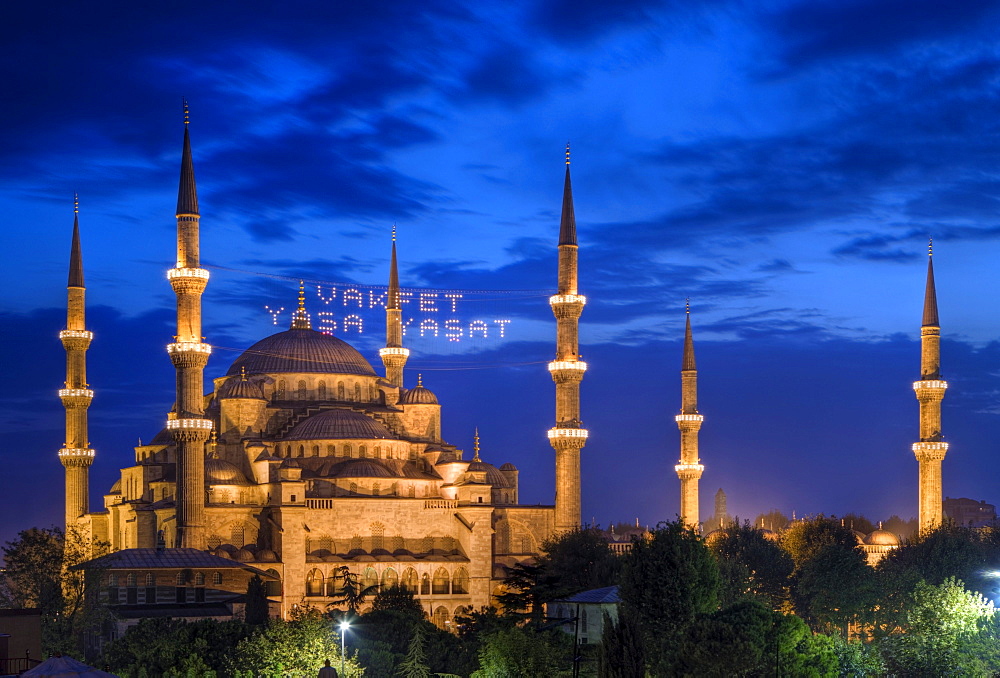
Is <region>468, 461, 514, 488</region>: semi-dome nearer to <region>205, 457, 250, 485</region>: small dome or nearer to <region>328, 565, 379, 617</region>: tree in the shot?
<region>328, 565, 379, 617</region>: tree

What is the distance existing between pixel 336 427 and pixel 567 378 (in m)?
9.05

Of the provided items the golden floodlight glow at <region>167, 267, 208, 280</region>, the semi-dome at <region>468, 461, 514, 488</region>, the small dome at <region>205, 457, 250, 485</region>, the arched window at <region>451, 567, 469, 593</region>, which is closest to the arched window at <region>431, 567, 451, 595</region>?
the arched window at <region>451, 567, 469, 593</region>

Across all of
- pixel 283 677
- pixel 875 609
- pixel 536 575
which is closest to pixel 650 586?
pixel 536 575

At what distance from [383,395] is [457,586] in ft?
39.0

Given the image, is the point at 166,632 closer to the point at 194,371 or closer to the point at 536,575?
the point at 536,575

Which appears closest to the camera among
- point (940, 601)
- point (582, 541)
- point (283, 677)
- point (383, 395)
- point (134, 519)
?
point (283, 677)

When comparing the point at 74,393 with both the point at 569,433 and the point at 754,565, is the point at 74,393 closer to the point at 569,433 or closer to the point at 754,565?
the point at 569,433

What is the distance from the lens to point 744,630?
32938 mm

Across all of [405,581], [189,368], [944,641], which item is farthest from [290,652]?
[189,368]

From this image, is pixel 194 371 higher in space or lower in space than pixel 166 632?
higher

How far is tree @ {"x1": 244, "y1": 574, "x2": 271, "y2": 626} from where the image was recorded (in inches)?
1672

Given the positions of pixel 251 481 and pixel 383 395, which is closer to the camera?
pixel 251 481

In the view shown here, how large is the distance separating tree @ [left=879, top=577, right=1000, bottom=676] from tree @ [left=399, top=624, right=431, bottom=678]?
36.9ft

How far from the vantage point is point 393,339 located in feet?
213
